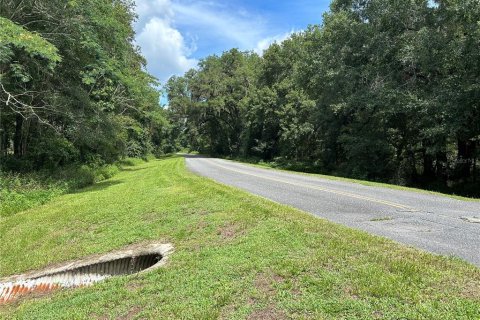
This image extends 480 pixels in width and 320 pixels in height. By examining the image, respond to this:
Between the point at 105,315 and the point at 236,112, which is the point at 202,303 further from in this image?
the point at 236,112

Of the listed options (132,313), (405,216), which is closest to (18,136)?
(132,313)

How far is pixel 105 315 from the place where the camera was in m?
5.08

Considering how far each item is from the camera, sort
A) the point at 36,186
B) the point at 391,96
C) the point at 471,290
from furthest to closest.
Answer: the point at 391,96 → the point at 36,186 → the point at 471,290

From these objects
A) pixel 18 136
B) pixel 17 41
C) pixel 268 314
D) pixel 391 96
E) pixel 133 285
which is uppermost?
pixel 391 96

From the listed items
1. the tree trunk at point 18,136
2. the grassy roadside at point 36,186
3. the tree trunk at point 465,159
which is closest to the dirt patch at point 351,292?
the grassy roadside at point 36,186

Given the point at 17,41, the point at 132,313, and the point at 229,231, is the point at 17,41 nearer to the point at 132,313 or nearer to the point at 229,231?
the point at 229,231

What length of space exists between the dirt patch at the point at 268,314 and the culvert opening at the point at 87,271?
3.36 metres

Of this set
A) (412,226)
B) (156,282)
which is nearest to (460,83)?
(412,226)

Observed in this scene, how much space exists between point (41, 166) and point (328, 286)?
786 inches

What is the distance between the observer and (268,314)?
13.6 feet

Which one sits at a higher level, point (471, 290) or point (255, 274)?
point (471, 290)

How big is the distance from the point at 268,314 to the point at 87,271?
4869 millimetres

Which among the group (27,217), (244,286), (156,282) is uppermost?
(244,286)

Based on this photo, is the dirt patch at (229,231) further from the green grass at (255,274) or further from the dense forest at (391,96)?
the dense forest at (391,96)
